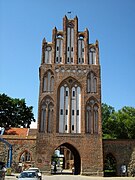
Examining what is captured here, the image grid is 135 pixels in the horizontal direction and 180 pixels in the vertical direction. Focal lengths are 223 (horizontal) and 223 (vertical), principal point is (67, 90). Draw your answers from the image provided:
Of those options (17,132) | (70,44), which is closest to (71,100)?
(70,44)

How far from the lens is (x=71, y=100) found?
2900 cm

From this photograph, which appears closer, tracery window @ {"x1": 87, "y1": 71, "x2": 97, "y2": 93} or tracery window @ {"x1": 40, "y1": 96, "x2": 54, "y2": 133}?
tracery window @ {"x1": 40, "y1": 96, "x2": 54, "y2": 133}

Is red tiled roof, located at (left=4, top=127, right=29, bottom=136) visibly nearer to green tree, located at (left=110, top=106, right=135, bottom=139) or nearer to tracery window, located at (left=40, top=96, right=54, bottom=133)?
tracery window, located at (left=40, top=96, right=54, bottom=133)

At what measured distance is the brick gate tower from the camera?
27.0m

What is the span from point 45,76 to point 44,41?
5310mm

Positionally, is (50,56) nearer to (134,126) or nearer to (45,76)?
(45,76)

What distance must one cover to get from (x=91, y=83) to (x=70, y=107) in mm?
4450

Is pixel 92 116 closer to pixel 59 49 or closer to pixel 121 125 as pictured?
pixel 59 49

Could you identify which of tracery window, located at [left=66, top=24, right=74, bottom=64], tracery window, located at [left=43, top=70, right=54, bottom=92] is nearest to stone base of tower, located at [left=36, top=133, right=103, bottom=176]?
tracery window, located at [left=43, top=70, right=54, bottom=92]

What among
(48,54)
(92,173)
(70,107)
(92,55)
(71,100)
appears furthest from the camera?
(92,55)

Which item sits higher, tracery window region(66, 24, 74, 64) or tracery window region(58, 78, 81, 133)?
tracery window region(66, 24, 74, 64)

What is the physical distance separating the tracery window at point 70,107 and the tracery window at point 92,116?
3.74 feet

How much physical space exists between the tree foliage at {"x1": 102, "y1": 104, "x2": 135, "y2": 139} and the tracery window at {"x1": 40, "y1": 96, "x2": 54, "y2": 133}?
48.4ft

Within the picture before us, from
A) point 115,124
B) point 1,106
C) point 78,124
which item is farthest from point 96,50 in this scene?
point 1,106
